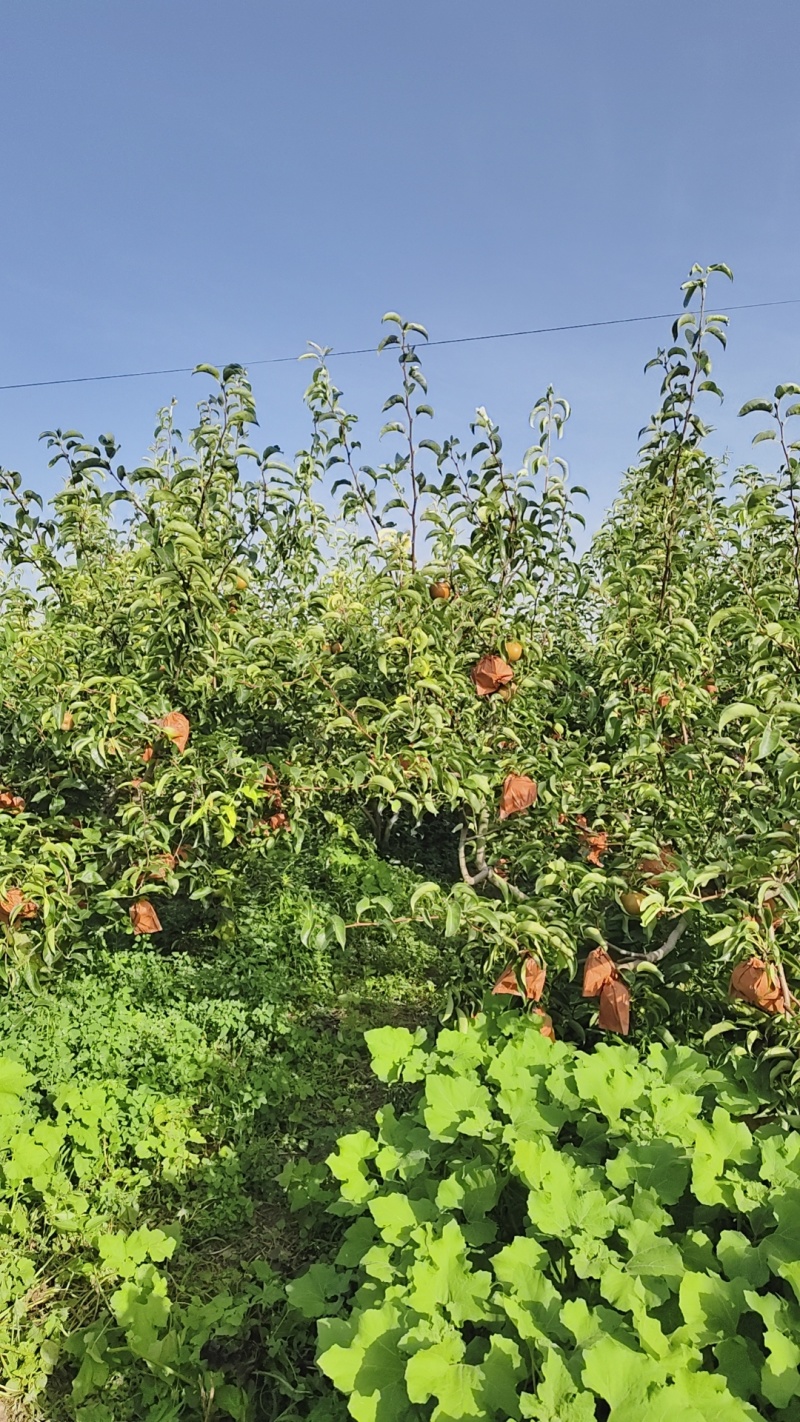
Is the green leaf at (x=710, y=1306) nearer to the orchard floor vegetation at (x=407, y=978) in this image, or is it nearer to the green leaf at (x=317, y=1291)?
the orchard floor vegetation at (x=407, y=978)

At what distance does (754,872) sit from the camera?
179cm

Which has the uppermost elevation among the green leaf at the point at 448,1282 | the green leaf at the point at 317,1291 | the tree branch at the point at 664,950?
the tree branch at the point at 664,950

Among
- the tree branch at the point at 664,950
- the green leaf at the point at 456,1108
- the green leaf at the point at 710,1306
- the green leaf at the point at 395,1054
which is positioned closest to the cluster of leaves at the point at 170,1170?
the green leaf at the point at 395,1054

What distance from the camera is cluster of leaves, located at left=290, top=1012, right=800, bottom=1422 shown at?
114 cm

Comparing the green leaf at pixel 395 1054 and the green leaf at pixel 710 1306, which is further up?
the green leaf at pixel 395 1054

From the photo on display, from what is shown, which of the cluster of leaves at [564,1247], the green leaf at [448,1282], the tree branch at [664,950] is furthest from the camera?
the tree branch at [664,950]

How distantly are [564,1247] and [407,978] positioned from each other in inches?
68.1

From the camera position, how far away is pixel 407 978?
A: 10.3 feet

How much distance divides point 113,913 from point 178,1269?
1.18 metres

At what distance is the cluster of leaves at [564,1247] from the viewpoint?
1145mm

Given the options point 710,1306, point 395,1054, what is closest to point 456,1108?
point 395,1054

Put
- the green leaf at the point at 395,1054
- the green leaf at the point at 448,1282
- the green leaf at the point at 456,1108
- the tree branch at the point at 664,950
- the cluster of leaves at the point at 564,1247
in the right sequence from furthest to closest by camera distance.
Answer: the tree branch at the point at 664,950 < the green leaf at the point at 395,1054 < the green leaf at the point at 456,1108 < the green leaf at the point at 448,1282 < the cluster of leaves at the point at 564,1247

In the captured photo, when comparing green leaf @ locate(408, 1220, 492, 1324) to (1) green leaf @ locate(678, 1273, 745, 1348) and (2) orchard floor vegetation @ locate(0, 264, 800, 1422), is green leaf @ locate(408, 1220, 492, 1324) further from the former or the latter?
(1) green leaf @ locate(678, 1273, 745, 1348)

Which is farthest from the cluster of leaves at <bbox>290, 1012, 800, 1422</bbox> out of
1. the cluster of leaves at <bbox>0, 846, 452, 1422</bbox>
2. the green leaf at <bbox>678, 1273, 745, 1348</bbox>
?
the cluster of leaves at <bbox>0, 846, 452, 1422</bbox>
